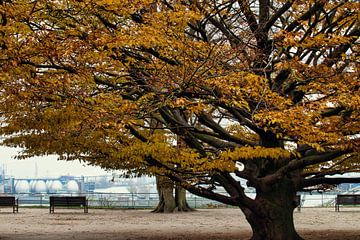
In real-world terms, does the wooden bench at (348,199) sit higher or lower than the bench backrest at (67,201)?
lower

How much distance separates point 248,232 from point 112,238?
4.05 metres

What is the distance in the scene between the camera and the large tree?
8359 mm

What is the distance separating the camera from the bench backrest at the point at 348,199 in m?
25.1

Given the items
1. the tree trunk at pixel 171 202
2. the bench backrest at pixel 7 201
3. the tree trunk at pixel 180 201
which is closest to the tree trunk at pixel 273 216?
the tree trunk at pixel 171 202

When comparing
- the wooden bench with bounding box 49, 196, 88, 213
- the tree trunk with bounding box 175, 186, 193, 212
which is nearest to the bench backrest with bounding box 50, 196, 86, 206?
the wooden bench with bounding box 49, 196, 88, 213

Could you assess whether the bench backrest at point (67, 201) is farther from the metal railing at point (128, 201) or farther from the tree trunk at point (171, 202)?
the metal railing at point (128, 201)

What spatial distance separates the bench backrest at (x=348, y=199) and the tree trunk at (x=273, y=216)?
14.2 meters

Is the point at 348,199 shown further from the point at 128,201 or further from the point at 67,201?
the point at 67,201

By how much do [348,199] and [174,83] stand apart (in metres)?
19.0

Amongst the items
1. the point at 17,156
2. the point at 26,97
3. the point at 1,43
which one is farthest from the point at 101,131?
the point at 17,156

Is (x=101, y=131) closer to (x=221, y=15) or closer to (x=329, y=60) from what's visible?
(x=221, y=15)

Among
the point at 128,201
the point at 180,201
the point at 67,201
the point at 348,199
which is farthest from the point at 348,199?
the point at 67,201

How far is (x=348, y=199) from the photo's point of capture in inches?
999

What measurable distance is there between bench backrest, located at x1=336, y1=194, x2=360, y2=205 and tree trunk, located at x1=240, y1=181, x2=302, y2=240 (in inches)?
560
